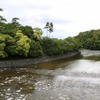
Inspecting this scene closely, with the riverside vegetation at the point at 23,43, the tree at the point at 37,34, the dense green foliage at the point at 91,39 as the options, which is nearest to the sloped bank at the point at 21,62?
the riverside vegetation at the point at 23,43

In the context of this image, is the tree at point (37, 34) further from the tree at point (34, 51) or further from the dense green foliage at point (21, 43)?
the tree at point (34, 51)

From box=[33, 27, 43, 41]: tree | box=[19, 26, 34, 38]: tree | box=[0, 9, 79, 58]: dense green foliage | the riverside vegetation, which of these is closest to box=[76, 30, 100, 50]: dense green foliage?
the riverside vegetation

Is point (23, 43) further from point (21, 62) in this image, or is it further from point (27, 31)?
point (27, 31)

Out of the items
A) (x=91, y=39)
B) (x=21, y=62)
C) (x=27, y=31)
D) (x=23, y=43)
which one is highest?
(x=27, y=31)

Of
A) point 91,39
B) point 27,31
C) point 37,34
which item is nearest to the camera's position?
point 27,31

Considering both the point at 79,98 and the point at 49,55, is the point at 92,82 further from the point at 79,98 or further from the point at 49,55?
the point at 49,55

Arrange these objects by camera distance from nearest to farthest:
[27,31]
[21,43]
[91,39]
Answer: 1. [21,43]
2. [27,31]
3. [91,39]

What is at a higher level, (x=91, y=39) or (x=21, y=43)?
(x=91, y=39)

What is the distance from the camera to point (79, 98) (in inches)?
865

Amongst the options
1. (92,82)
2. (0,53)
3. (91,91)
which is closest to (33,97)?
(91,91)

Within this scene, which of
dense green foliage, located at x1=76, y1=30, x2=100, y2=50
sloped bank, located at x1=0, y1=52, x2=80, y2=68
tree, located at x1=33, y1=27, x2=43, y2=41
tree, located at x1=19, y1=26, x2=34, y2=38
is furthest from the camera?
dense green foliage, located at x1=76, y1=30, x2=100, y2=50

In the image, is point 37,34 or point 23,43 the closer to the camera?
point 23,43

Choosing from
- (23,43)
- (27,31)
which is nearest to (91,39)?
(27,31)

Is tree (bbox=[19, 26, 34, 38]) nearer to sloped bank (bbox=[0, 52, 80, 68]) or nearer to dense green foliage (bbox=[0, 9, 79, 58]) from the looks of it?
dense green foliage (bbox=[0, 9, 79, 58])
